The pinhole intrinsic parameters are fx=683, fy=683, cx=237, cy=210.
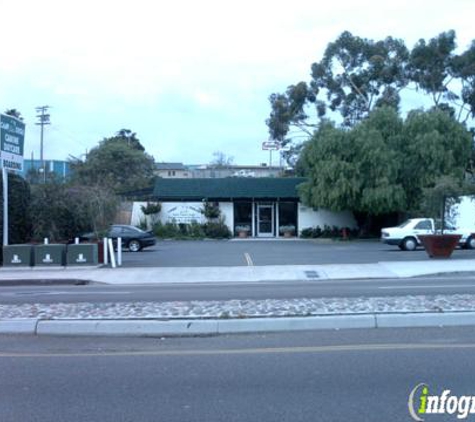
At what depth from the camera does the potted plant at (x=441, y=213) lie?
84.3 feet

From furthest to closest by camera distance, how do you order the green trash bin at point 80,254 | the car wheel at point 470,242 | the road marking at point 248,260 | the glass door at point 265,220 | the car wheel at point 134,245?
the glass door at point 265,220, the car wheel at point 134,245, the car wheel at point 470,242, the road marking at point 248,260, the green trash bin at point 80,254

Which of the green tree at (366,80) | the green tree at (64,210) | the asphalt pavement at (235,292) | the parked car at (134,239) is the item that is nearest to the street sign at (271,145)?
the green tree at (366,80)

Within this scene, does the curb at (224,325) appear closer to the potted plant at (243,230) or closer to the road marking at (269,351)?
the road marking at (269,351)

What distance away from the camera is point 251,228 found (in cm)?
4944

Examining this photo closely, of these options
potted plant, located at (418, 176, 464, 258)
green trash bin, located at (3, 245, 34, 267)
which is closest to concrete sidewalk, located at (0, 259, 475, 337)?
green trash bin, located at (3, 245, 34, 267)

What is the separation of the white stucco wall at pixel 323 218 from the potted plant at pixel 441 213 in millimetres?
19773

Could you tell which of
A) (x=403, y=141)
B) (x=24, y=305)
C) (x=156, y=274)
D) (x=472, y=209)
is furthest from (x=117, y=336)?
(x=403, y=141)

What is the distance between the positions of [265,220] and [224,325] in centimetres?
4003

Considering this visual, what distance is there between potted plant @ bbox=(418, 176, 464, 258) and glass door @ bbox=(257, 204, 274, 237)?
22.0 meters

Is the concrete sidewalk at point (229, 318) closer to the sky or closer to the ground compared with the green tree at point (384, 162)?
closer to the ground

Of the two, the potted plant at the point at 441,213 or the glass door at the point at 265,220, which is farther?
the glass door at the point at 265,220

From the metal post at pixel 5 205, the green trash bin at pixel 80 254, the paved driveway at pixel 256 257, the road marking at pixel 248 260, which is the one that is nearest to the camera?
the green trash bin at pixel 80 254

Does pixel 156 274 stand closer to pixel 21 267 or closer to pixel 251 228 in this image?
pixel 21 267

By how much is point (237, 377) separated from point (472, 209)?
3055cm
